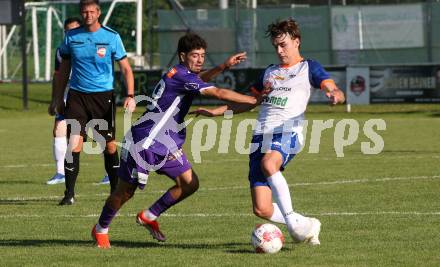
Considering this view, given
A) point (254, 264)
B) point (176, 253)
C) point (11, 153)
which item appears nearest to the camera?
point (254, 264)

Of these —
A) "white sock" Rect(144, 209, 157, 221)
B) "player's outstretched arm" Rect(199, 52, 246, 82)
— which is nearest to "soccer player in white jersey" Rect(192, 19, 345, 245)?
"player's outstretched arm" Rect(199, 52, 246, 82)

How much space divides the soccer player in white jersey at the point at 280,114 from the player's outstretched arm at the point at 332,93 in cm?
3

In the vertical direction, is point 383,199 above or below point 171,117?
below

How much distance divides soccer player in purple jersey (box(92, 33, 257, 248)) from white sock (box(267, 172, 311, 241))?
2.62 ft

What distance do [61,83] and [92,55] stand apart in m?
0.49

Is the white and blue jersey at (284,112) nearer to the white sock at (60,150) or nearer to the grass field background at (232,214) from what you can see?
the grass field background at (232,214)

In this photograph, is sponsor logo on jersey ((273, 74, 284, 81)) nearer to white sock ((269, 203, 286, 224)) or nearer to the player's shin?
white sock ((269, 203, 286, 224))

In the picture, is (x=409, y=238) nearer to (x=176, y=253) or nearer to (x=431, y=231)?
(x=431, y=231)

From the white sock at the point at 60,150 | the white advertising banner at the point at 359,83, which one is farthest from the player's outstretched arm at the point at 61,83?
the white advertising banner at the point at 359,83

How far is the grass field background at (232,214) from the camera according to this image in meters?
8.98

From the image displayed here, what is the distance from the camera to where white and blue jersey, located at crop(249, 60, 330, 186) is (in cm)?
959

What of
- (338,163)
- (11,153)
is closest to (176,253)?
(338,163)

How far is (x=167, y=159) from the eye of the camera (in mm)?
9672

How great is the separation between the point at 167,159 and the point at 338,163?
29.5 feet
